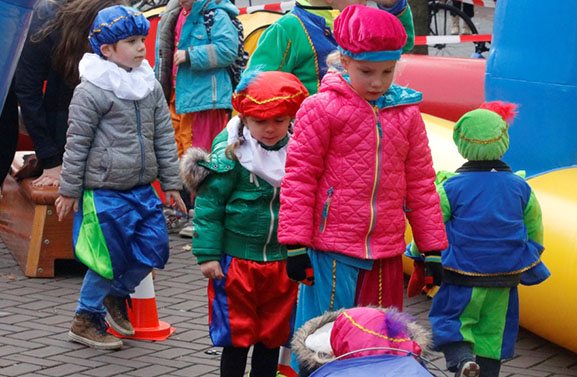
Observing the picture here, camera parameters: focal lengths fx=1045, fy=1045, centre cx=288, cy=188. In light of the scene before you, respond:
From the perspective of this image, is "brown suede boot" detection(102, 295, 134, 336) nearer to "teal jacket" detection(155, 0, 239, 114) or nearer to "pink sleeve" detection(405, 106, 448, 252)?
"pink sleeve" detection(405, 106, 448, 252)

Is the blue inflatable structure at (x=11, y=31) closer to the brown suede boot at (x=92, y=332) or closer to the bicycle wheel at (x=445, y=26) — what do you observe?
the brown suede boot at (x=92, y=332)

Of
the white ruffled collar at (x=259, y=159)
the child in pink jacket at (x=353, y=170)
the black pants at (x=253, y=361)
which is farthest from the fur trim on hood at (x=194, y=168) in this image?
the black pants at (x=253, y=361)

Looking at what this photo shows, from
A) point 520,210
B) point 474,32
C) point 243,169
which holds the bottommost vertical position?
point 474,32

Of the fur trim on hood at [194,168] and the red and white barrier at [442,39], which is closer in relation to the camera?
the fur trim on hood at [194,168]

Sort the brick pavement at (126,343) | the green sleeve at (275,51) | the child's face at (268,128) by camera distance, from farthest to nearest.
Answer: the brick pavement at (126,343) < the green sleeve at (275,51) < the child's face at (268,128)

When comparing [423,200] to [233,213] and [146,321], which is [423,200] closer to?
[233,213]

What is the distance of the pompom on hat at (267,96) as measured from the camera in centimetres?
420

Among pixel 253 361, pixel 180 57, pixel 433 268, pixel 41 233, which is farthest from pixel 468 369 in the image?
pixel 180 57

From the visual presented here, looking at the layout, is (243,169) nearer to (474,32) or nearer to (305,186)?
(305,186)

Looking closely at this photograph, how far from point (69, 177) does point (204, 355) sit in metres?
1.13

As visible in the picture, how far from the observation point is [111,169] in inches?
208

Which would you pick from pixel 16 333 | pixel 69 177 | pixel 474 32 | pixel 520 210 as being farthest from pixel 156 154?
pixel 474 32

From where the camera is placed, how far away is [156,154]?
216 inches

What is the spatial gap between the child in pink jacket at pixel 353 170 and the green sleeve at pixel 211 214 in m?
0.42
